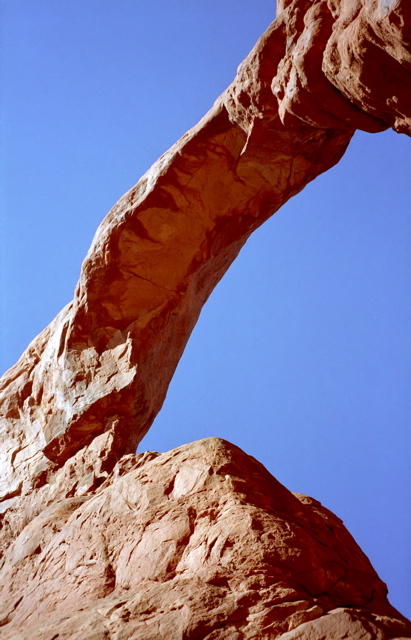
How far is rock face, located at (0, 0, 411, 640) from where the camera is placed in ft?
17.6

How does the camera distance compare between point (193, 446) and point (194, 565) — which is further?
point (193, 446)

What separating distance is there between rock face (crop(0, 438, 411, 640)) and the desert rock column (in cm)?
198

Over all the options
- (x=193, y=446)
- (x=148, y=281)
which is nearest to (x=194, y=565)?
(x=193, y=446)

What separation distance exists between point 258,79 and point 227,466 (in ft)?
14.0

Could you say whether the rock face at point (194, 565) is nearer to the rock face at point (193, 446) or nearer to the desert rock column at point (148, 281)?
the rock face at point (193, 446)

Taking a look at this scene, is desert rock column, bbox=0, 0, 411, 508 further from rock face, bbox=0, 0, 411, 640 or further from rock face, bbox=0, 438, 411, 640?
rock face, bbox=0, 438, 411, 640

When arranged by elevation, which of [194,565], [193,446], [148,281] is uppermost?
[148,281]

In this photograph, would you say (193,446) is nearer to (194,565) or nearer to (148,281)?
(194,565)

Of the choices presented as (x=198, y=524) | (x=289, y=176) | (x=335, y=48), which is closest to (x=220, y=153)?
(x=289, y=176)

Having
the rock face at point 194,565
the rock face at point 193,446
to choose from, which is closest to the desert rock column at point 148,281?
the rock face at point 193,446

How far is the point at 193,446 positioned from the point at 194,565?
1528 mm

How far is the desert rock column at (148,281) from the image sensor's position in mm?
9242

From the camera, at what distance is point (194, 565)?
574 centimetres

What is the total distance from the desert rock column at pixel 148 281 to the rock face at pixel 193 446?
0.03 metres
